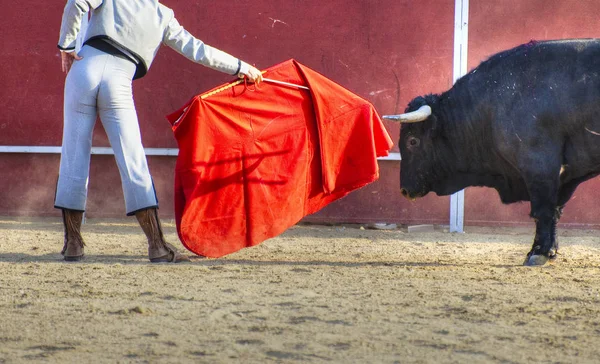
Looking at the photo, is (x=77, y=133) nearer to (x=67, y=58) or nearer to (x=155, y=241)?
(x=67, y=58)

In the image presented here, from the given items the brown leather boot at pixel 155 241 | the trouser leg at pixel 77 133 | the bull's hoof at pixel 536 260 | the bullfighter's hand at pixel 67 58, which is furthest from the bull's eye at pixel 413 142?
the bullfighter's hand at pixel 67 58

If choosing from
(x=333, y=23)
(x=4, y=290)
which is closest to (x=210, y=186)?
(x=4, y=290)

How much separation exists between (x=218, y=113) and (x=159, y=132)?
240 centimetres

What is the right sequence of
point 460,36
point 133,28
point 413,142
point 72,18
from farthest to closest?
point 460,36, point 413,142, point 133,28, point 72,18

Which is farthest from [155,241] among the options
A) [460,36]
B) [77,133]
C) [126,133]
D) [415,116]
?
[460,36]

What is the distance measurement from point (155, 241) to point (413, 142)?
189 centimetres

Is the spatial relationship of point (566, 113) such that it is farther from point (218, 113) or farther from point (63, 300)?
point (63, 300)

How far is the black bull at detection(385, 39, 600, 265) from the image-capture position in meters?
6.04

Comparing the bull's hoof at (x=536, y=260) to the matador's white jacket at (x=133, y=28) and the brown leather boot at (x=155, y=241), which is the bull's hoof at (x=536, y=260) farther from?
the matador's white jacket at (x=133, y=28)

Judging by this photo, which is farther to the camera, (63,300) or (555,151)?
(555,151)

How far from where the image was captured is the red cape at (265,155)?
5.98m

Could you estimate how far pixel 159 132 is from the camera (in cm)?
834

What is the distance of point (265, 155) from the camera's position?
20.3ft

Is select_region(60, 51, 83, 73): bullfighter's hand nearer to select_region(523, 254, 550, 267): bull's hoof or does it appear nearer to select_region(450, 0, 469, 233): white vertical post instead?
select_region(523, 254, 550, 267): bull's hoof
